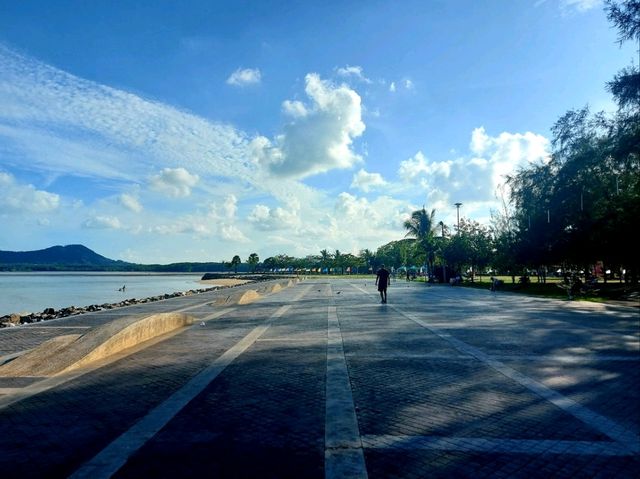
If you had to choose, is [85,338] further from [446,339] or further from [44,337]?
[446,339]

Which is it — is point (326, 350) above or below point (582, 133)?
below

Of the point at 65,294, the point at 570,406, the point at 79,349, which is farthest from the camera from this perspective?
the point at 65,294

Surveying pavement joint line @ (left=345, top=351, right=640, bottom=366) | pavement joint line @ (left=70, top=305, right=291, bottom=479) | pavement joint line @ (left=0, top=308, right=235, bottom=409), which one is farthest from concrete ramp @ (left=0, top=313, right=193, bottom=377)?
pavement joint line @ (left=345, top=351, right=640, bottom=366)

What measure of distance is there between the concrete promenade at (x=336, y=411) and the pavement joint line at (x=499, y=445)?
2 cm

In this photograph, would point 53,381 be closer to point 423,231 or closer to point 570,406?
point 570,406

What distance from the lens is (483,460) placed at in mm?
3906

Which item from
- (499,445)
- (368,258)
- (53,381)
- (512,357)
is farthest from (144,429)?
(368,258)

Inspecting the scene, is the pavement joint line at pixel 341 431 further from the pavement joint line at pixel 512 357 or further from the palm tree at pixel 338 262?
the palm tree at pixel 338 262

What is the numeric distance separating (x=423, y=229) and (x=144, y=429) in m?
52.4

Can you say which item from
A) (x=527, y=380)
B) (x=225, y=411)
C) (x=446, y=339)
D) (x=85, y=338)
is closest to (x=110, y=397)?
(x=225, y=411)

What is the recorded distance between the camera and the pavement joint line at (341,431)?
3.74m

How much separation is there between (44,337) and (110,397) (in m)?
7.66

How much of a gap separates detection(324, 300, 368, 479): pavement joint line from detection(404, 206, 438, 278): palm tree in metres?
46.8

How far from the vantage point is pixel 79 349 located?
835 centimetres
